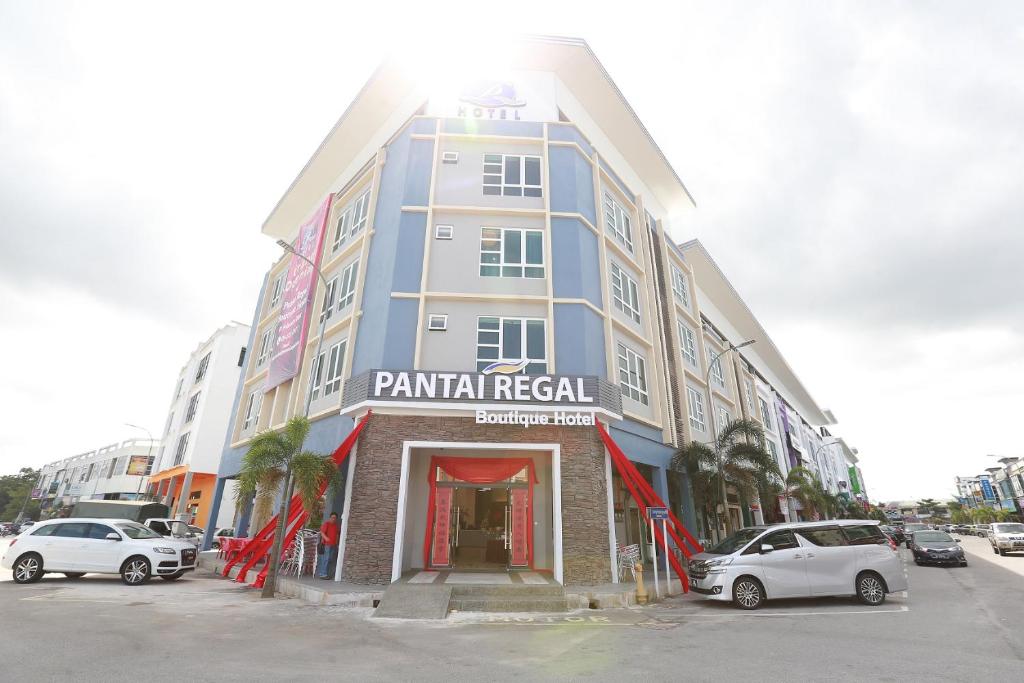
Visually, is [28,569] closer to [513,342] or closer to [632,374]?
[513,342]

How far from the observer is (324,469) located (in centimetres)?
1358

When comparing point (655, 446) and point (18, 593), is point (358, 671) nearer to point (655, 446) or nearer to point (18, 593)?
point (18, 593)

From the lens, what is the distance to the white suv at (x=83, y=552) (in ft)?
44.0

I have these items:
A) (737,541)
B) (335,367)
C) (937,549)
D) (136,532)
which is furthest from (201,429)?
(937,549)

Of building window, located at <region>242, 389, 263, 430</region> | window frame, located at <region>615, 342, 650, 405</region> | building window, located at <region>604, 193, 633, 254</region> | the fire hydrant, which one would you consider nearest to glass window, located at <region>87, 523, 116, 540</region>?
building window, located at <region>242, 389, 263, 430</region>

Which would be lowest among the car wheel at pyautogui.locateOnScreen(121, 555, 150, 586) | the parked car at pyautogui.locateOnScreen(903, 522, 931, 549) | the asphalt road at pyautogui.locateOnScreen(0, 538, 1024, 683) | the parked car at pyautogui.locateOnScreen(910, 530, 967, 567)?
the asphalt road at pyautogui.locateOnScreen(0, 538, 1024, 683)

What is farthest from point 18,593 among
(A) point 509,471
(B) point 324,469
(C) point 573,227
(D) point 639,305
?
(D) point 639,305

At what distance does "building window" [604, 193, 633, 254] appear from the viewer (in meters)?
20.7

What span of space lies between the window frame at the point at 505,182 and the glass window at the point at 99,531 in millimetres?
15633

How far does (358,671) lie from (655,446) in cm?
1484

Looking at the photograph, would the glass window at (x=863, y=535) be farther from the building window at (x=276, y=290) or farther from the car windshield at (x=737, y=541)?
the building window at (x=276, y=290)

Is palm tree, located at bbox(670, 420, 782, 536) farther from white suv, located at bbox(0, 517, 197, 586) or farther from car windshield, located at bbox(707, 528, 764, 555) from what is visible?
white suv, located at bbox(0, 517, 197, 586)

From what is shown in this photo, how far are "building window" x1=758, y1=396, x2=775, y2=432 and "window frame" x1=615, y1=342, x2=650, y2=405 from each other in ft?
85.2

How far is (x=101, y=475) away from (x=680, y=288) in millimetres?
66570
